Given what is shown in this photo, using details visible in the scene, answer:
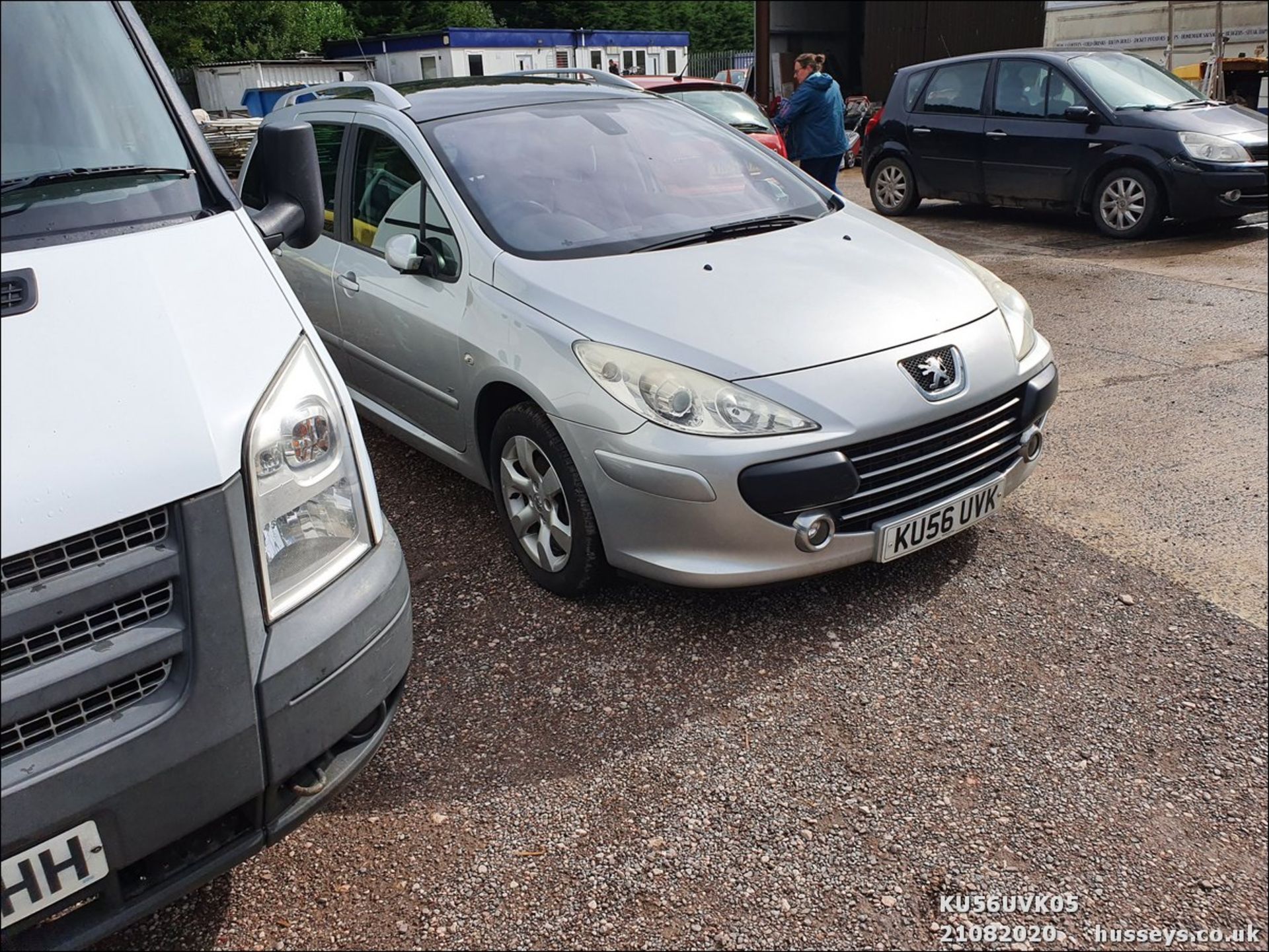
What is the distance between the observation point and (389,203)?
4207 mm

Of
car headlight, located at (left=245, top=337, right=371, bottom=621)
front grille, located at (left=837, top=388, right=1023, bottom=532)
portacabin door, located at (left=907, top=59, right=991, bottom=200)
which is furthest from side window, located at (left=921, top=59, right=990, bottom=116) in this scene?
car headlight, located at (left=245, top=337, right=371, bottom=621)

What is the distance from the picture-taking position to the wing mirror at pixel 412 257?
12.4ft

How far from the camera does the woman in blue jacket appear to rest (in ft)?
28.8

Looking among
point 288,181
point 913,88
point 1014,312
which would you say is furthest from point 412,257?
point 913,88

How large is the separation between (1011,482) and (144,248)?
8.82 ft

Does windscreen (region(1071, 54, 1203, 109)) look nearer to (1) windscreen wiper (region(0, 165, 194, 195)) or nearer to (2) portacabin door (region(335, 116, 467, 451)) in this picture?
(2) portacabin door (region(335, 116, 467, 451))

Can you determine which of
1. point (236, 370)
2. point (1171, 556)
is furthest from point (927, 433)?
point (236, 370)

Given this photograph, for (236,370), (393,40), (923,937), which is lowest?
(923,937)

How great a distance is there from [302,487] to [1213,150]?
8.94m

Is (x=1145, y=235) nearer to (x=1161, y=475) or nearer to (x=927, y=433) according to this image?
(x=1161, y=475)

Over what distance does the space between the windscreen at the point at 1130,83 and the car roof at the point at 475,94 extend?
20.7 feet

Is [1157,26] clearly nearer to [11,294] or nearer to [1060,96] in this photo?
[1060,96]

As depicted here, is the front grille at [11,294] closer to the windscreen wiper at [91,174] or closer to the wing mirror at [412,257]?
the windscreen wiper at [91,174]

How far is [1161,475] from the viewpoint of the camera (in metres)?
4.35
